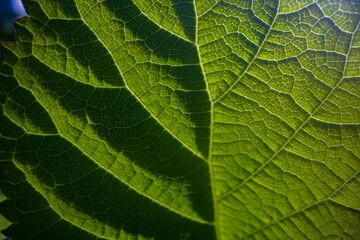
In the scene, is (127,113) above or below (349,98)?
above

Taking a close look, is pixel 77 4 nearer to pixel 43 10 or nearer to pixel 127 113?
pixel 43 10

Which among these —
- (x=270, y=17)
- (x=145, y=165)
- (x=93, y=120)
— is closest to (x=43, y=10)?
(x=93, y=120)

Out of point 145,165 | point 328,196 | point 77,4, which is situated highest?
point 77,4

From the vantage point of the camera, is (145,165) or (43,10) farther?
(145,165)

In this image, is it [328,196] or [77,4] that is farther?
[328,196]

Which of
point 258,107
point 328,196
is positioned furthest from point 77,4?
point 328,196

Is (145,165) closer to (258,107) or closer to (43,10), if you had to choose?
(258,107)
